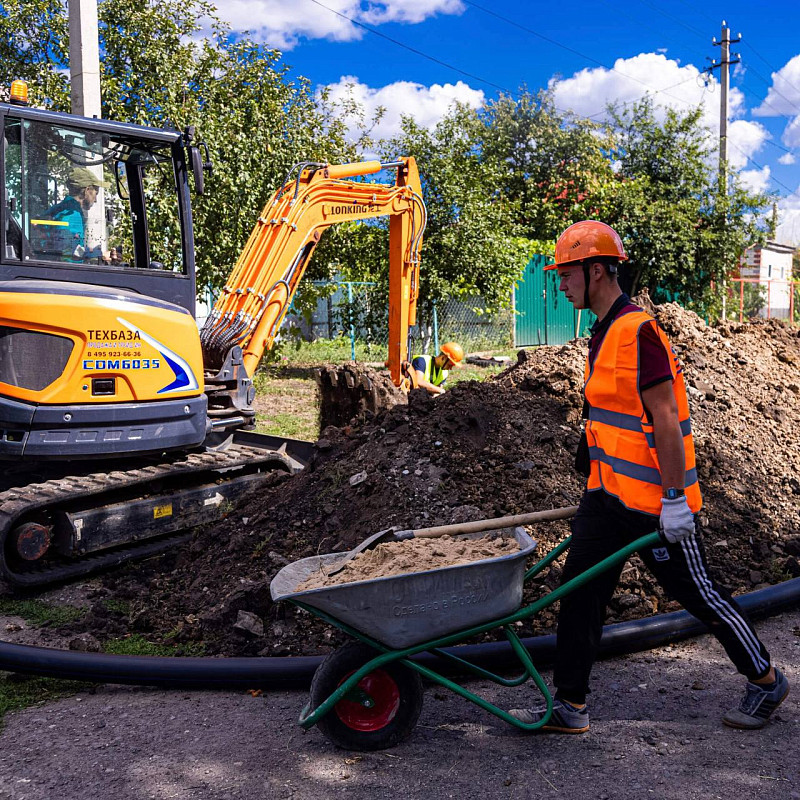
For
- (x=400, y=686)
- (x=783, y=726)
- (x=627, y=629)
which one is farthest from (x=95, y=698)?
(x=783, y=726)

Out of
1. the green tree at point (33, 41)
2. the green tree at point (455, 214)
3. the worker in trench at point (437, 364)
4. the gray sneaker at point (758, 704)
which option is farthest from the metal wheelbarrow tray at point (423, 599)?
the green tree at point (455, 214)

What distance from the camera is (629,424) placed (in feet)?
10.5

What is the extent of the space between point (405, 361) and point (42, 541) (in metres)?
5.39

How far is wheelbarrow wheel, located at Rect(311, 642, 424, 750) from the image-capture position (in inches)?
128

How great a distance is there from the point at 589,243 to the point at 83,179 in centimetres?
378

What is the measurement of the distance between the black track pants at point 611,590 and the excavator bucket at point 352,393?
5.54m

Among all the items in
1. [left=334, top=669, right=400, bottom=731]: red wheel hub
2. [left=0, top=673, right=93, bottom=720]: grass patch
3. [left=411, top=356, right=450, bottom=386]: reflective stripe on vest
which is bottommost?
[left=0, top=673, right=93, bottom=720]: grass patch

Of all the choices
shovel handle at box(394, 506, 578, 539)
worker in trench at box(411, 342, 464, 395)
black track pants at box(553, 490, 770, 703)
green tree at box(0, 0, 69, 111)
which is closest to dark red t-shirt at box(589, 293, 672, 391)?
black track pants at box(553, 490, 770, 703)

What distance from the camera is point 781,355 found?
8.66 m

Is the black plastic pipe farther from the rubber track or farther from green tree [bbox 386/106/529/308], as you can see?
green tree [bbox 386/106/529/308]

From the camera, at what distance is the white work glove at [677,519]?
3.03 meters

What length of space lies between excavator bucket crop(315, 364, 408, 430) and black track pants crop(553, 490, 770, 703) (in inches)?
218

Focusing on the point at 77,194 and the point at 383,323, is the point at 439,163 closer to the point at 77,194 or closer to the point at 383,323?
the point at 383,323

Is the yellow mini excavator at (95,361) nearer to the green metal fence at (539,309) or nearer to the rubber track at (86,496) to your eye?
the rubber track at (86,496)
